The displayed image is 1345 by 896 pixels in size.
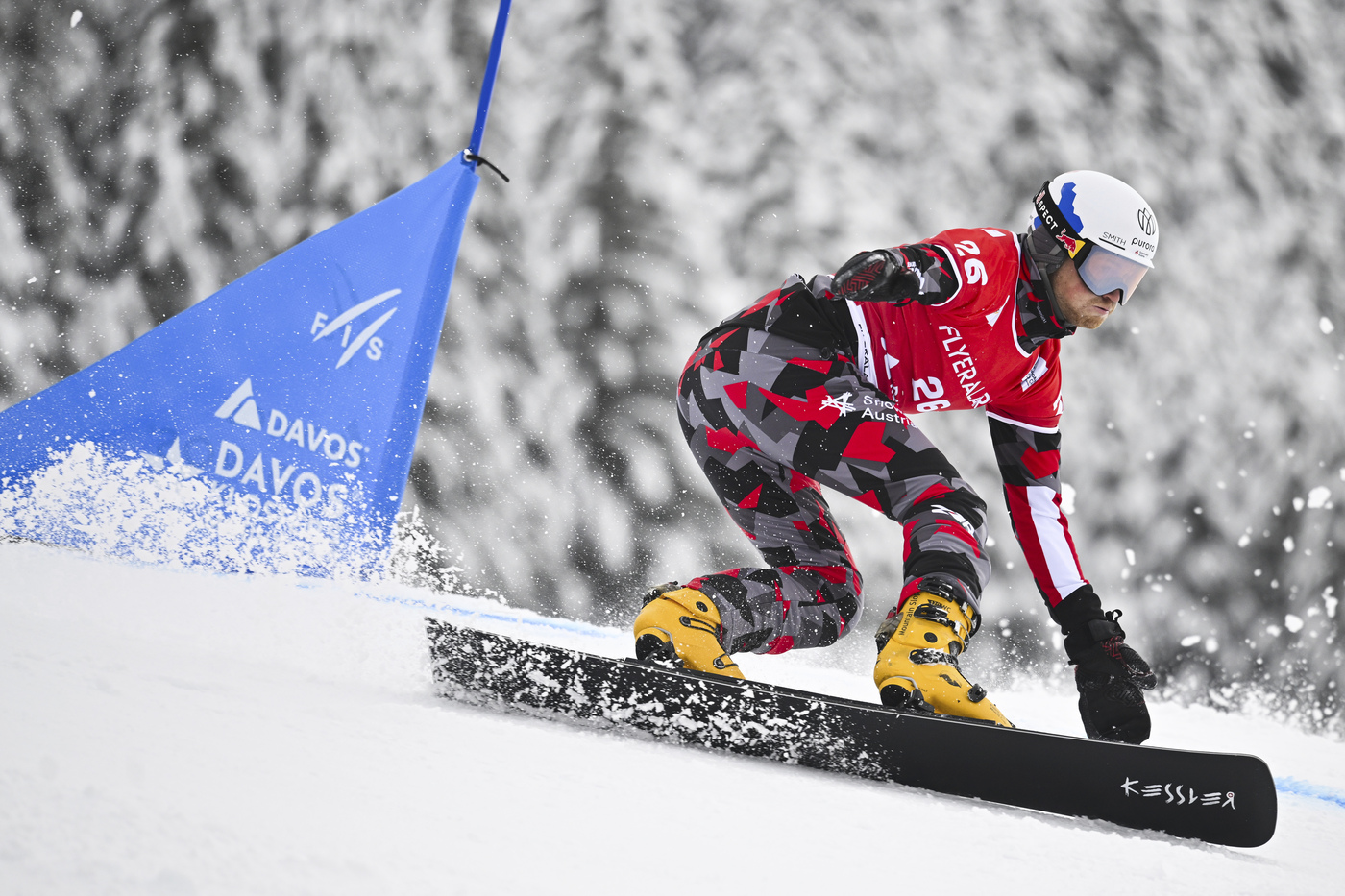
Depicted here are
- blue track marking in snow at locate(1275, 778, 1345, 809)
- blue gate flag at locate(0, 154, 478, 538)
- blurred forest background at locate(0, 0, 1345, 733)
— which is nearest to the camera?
blue track marking in snow at locate(1275, 778, 1345, 809)

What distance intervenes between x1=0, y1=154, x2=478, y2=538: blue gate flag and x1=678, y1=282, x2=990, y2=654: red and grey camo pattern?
2.71ft

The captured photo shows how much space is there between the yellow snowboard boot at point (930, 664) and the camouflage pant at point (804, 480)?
33mm

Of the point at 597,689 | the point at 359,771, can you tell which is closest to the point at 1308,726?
the point at 597,689

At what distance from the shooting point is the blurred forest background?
113 inches

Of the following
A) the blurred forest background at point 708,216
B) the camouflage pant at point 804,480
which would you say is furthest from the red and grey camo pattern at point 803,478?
the blurred forest background at point 708,216

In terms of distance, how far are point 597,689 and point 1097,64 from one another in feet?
9.82

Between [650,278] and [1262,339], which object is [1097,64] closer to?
[1262,339]

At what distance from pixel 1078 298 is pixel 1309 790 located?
1.04 m

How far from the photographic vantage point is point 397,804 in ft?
2.03

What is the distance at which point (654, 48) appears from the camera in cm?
309

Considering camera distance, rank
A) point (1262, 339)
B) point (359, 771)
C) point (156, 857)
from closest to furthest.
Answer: point (156, 857)
point (359, 771)
point (1262, 339)

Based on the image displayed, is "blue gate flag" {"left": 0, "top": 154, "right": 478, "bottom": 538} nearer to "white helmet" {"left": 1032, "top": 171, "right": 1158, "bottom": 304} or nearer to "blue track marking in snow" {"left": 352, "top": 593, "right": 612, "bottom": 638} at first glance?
"blue track marking in snow" {"left": 352, "top": 593, "right": 612, "bottom": 638}

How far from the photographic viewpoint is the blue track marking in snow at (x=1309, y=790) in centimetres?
154

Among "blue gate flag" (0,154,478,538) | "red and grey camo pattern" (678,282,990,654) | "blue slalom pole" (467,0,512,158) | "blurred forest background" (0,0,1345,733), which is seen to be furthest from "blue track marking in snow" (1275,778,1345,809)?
"blue slalom pole" (467,0,512,158)
